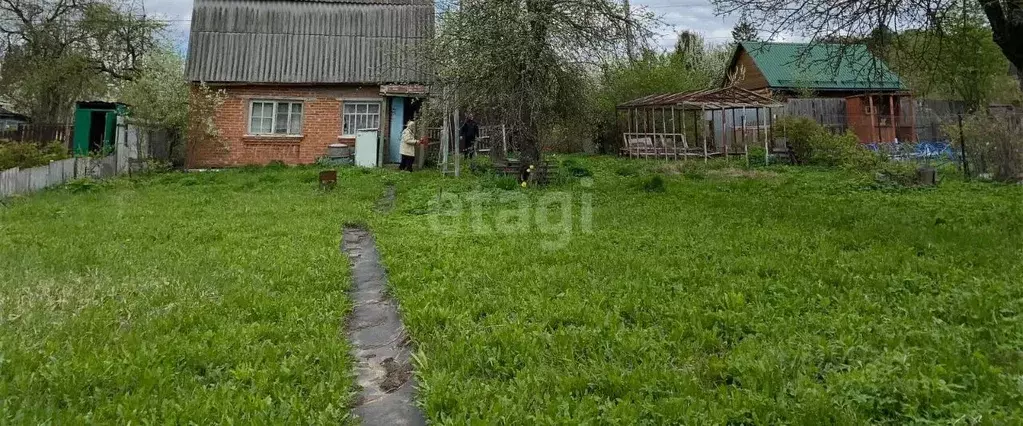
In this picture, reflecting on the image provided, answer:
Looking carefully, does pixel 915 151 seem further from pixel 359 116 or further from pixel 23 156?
pixel 23 156

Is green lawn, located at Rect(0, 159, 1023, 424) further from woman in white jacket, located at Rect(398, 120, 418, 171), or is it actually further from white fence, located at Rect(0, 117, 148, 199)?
woman in white jacket, located at Rect(398, 120, 418, 171)

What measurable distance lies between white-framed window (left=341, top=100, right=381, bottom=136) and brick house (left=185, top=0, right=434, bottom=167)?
29 mm

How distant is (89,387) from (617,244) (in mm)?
4640

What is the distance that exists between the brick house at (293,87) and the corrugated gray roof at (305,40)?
0.03 meters

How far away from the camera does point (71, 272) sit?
4922 millimetres

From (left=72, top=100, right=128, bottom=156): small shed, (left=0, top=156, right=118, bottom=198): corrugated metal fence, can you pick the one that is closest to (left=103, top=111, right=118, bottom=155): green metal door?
(left=72, top=100, right=128, bottom=156): small shed

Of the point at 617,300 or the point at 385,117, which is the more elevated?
the point at 385,117

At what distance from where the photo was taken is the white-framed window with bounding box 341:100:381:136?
1712 cm

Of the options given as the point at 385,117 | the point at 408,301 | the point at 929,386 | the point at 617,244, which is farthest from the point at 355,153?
the point at 929,386

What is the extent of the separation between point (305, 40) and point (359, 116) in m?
2.96

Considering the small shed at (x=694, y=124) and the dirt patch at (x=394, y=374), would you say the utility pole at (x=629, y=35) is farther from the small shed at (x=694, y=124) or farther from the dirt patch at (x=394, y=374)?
the dirt patch at (x=394, y=374)

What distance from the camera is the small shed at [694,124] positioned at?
1758 centimetres

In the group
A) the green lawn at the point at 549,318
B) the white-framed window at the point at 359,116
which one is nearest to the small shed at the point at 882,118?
the green lawn at the point at 549,318

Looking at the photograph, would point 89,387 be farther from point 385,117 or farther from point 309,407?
point 385,117
